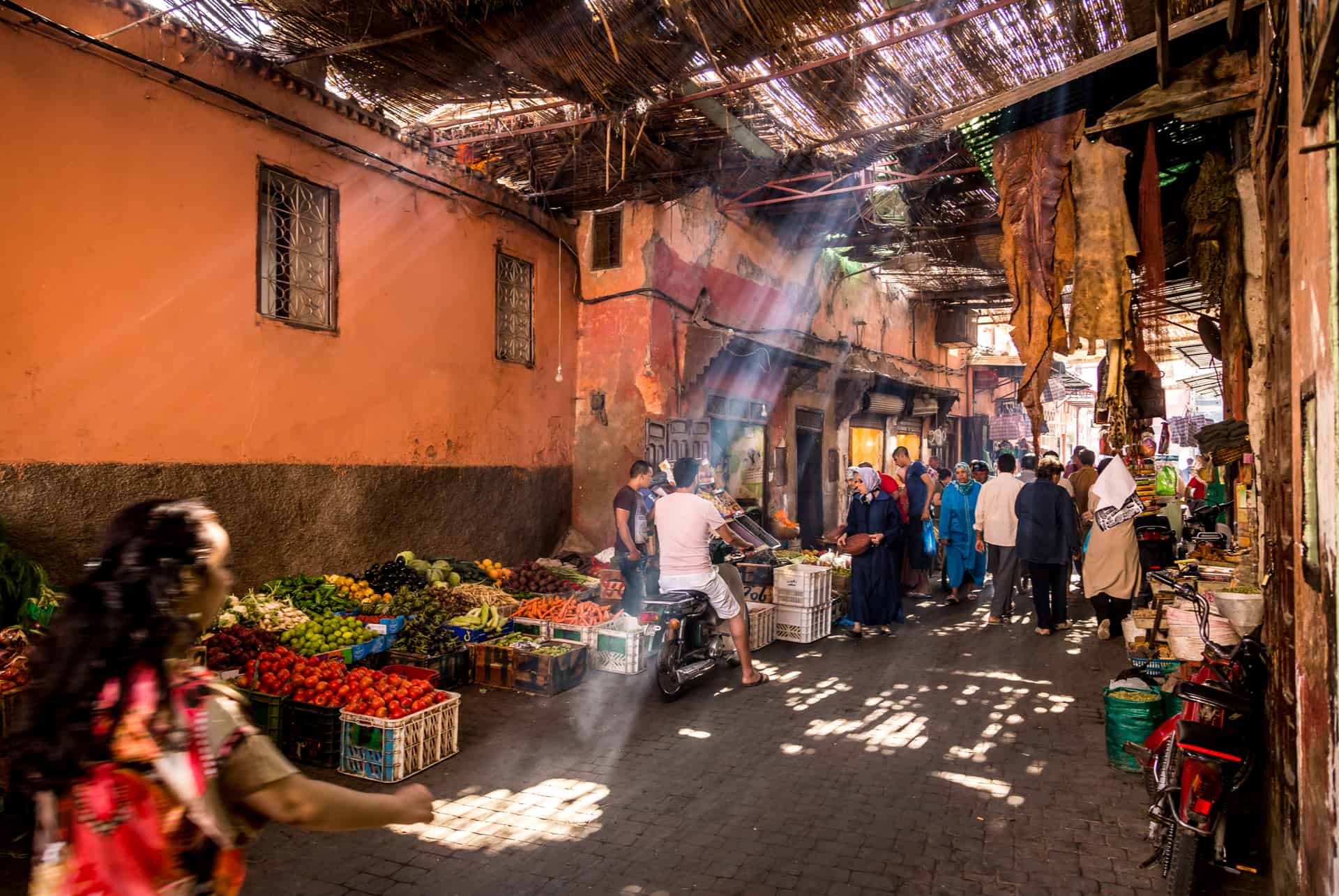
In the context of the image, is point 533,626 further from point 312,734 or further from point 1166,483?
point 1166,483

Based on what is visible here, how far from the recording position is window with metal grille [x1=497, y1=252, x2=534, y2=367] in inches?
432

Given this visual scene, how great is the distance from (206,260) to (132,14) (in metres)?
1.96

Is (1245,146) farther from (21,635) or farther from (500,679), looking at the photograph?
(21,635)

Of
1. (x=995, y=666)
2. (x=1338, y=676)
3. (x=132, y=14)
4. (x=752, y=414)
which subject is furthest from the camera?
(x=752, y=414)

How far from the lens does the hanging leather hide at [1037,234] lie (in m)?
6.11

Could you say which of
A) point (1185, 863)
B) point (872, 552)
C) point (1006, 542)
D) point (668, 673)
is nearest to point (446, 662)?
point (668, 673)

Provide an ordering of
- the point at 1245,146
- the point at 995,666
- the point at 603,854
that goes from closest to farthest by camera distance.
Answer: the point at 603,854
the point at 1245,146
the point at 995,666

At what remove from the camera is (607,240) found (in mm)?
11969

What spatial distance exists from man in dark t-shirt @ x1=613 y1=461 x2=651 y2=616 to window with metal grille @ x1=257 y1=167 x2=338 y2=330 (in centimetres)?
359

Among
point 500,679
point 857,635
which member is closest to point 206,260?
point 500,679

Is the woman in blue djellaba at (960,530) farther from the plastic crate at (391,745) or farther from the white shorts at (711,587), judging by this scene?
the plastic crate at (391,745)

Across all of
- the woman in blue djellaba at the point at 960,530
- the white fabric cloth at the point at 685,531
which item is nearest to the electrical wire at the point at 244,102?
the white fabric cloth at the point at 685,531

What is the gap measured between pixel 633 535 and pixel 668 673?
2920 mm

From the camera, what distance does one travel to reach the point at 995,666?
26.7ft
